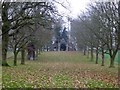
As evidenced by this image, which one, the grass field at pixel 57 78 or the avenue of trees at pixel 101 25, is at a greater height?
the avenue of trees at pixel 101 25

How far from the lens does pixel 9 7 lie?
4098mm

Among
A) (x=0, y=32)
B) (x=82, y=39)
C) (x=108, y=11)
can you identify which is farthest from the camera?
(x=82, y=39)

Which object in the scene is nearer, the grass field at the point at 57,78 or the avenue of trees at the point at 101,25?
the grass field at the point at 57,78

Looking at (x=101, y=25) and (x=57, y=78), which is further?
(x=101, y=25)

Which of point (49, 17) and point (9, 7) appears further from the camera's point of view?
point (49, 17)

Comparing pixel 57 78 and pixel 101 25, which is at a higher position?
pixel 101 25

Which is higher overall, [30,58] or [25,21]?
[25,21]

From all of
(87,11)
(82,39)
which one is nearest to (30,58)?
(82,39)

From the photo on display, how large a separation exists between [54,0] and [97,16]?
311 cm

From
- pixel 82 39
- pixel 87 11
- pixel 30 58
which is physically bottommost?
pixel 30 58

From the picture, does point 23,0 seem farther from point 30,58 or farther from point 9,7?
point 30,58

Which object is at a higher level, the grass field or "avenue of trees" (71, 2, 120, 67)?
"avenue of trees" (71, 2, 120, 67)

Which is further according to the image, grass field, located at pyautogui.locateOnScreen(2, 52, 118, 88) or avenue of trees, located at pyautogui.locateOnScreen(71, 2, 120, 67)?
avenue of trees, located at pyautogui.locateOnScreen(71, 2, 120, 67)

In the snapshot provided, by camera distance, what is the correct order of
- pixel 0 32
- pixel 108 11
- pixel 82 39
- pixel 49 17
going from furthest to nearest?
pixel 82 39 < pixel 108 11 < pixel 49 17 < pixel 0 32
